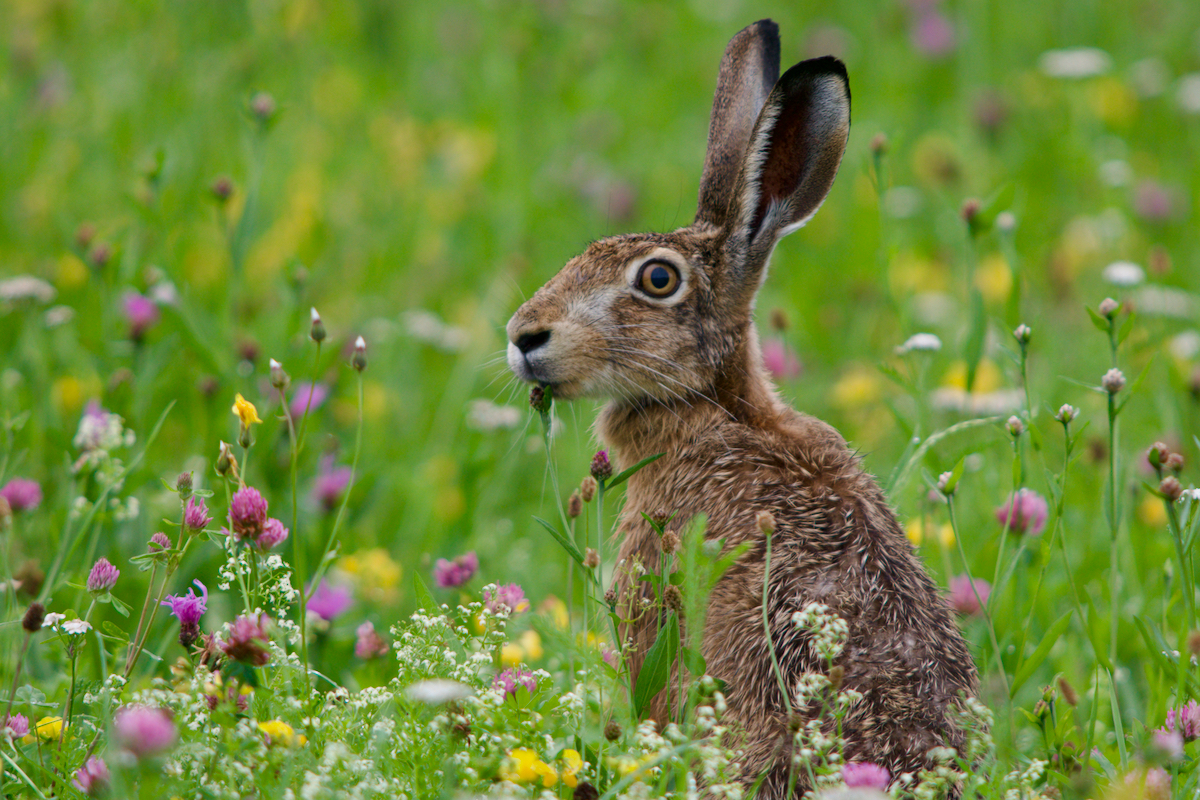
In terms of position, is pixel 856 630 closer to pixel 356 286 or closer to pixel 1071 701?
pixel 1071 701

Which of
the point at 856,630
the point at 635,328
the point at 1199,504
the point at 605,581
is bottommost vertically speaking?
the point at 605,581

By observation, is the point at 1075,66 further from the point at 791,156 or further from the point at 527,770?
the point at 527,770

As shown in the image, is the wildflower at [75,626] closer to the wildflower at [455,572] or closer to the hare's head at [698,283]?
the wildflower at [455,572]

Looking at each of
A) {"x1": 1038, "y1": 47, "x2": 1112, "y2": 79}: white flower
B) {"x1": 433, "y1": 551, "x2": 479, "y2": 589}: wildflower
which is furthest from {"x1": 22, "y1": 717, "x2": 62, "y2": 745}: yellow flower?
{"x1": 1038, "y1": 47, "x2": 1112, "y2": 79}: white flower

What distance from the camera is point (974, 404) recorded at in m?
5.16

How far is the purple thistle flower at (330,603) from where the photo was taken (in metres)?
3.74

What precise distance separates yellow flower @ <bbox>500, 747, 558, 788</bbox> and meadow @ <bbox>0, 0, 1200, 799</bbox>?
0.02 meters

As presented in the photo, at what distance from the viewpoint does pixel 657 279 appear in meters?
3.84

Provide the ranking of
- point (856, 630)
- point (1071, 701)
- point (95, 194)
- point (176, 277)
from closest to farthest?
point (1071, 701), point (856, 630), point (176, 277), point (95, 194)

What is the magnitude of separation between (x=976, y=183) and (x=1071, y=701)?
18.9 feet

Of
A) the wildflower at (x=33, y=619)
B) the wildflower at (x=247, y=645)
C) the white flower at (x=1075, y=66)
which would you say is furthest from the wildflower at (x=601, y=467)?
the white flower at (x=1075, y=66)

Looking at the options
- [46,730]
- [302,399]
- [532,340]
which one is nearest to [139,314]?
[302,399]

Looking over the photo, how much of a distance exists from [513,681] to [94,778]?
3.14ft

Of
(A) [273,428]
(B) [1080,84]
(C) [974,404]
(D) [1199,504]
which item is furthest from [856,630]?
(B) [1080,84]
